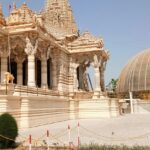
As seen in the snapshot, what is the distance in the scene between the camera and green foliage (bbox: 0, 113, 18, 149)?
10289 mm

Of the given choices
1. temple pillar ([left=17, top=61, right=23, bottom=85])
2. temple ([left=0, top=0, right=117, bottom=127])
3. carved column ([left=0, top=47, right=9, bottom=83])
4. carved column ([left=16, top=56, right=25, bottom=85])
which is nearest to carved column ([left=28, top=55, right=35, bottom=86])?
temple ([left=0, top=0, right=117, bottom=127])

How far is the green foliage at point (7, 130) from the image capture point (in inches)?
405

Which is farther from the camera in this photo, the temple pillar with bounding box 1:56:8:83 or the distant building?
the distant building

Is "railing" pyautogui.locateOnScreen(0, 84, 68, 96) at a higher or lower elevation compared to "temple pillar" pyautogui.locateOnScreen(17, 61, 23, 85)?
lower

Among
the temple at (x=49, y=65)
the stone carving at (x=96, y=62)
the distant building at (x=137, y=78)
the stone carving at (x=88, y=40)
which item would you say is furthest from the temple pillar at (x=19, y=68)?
the distant building at (x=137, y=78)

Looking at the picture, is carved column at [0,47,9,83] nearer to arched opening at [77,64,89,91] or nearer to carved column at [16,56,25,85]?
carved column at [16,56,25,85]

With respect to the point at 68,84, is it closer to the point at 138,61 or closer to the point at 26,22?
the point at 26,22

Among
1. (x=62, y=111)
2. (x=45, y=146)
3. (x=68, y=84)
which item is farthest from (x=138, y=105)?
(x=45, y=146)

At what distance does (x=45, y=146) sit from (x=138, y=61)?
38686mm

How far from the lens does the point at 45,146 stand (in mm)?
10203

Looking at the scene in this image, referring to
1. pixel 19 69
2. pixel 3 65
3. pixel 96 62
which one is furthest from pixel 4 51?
pixel 96 62

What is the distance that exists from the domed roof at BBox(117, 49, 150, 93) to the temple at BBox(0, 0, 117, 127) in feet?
32.7

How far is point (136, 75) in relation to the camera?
45562mm

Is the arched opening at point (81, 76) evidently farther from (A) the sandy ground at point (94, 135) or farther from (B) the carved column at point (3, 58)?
(A) the sandy ground at point (94, 135)
